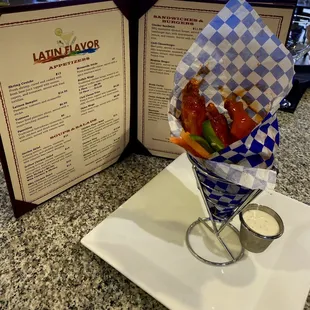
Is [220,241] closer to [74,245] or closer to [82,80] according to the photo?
[74,245]

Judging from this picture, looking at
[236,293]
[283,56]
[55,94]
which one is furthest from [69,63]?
[236,293]

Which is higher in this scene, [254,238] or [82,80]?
[82,80]

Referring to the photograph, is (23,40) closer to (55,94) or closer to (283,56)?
(55,94)

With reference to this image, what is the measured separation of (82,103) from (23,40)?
0.17 meters

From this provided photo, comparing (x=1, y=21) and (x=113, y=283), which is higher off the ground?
(x=1, y=21)

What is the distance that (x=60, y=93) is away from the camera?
62 centimetres

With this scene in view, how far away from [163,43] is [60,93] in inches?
9.3

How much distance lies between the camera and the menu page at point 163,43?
2.10ft

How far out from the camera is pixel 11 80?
542 millimetres

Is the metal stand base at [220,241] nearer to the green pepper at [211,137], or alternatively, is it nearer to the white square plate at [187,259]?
the white square plate at [187,259]

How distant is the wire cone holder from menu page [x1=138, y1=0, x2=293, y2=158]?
10.5 inches

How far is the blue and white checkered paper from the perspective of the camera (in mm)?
438

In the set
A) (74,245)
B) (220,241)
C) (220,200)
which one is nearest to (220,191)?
(220,200)

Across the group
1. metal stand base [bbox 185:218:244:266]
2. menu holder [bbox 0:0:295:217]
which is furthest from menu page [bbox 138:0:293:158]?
metal stand base [bbox 185:218:244:266]
